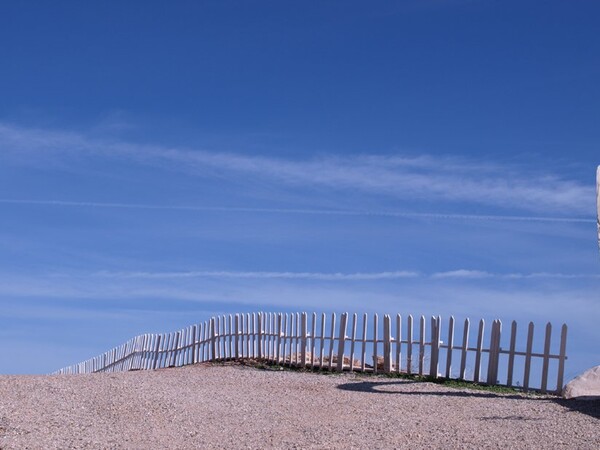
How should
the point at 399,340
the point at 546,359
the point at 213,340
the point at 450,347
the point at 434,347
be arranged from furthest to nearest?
the point at 213,340 → the point at 399,340 → the point at 434,347 → the point at 450,347 → the point at 546,359

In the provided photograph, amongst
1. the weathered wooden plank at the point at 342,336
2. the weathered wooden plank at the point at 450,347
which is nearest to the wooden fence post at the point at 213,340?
the weathered wooden plank at the point at 342,336

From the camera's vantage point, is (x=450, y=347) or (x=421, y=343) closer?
(x=450, y=347)

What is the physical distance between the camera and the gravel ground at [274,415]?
12445 mm

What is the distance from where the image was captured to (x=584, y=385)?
1823cm

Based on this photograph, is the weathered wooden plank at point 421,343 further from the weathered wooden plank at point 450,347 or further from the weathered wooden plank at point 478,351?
the weathered wooden plank at point 478,351

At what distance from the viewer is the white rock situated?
59.1 ft

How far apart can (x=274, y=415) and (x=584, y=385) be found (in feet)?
25.4

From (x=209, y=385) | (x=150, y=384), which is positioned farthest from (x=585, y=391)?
(x=150, y=384)

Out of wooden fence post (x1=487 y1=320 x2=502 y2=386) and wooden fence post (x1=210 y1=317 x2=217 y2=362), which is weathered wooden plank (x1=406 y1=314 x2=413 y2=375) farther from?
Answer: wooden fence post (x1=210 y1=317 x2=217 y2=362)

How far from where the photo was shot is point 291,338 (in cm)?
2469

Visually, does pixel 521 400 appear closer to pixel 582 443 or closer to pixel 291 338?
pixel 582 443

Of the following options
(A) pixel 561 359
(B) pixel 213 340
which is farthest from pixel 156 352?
(A) pixel 561 359

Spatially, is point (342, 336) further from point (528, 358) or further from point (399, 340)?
point (528, 358)

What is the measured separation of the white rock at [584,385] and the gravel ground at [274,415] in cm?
94
